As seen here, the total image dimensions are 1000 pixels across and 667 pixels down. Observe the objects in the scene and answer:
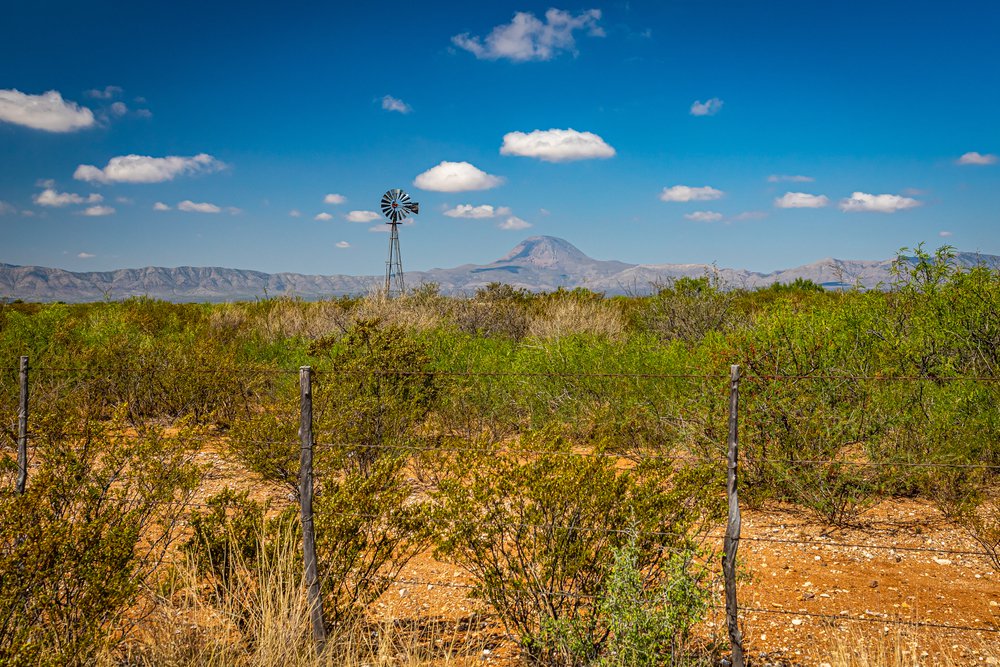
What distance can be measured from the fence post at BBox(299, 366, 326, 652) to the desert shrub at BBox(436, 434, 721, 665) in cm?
77

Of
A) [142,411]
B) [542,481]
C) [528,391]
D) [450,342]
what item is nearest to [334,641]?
[542,481]

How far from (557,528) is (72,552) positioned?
260 centimetres

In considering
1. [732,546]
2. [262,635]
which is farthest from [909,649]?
[262,635]

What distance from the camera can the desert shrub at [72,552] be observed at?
9.76 ft

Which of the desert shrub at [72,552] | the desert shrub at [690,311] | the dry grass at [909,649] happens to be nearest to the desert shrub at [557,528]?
the dry grass at [909,649]

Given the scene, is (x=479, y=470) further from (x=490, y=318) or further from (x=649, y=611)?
(x=490, y=318)

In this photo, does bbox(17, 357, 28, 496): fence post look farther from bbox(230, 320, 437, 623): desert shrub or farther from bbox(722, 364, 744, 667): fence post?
bbox(722, 364, 744, 667): fence post

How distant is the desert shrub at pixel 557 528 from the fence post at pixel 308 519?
768 millimetres

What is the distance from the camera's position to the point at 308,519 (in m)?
3.86

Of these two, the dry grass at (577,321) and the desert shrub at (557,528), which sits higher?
the dry grass at (577,321)

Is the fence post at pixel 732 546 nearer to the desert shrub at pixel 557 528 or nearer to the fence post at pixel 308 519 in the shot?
the desert shrub at pixel 557 528

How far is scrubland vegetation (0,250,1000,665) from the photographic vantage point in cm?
347

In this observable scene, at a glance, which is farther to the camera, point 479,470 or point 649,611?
point 479,470

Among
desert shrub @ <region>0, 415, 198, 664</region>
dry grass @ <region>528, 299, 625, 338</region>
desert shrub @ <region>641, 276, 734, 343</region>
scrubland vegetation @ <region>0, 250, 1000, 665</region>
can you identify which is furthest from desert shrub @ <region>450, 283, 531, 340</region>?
desert shrub @ <region>0, 415, 198, 664</region>
